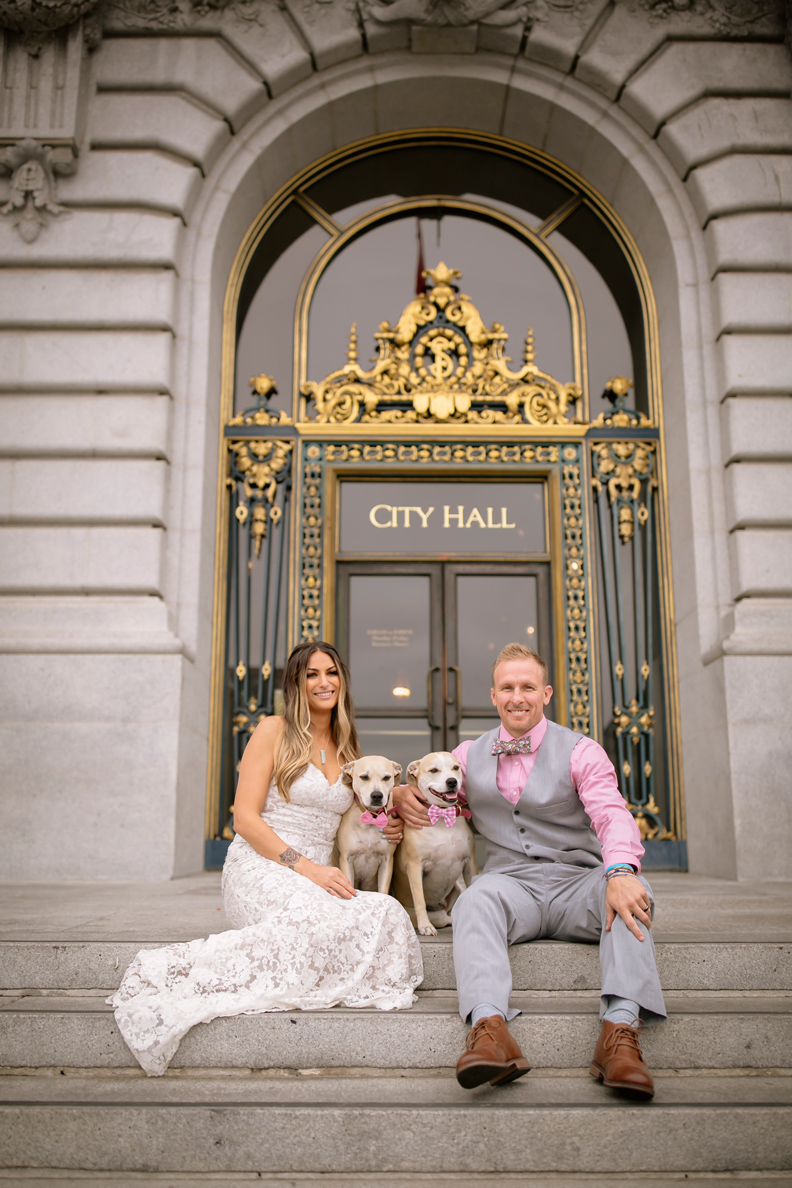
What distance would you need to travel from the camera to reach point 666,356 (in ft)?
30.4

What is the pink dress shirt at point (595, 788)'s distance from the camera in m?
3.68

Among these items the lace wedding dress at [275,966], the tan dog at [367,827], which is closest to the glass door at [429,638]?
the tan dog at [367,827]

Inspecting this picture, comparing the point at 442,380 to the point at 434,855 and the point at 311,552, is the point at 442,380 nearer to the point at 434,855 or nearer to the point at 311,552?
the point at 311,552

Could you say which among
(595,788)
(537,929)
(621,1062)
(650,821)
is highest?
(595,788)

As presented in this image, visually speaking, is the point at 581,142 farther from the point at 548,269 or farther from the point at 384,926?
the point at 384,926

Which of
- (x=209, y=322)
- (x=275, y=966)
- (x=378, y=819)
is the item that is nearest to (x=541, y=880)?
(x=378, y=819)

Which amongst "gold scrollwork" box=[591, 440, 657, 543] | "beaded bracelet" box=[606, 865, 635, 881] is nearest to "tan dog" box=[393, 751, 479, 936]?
"beaded bracelet" box=[606, 865, 635, 881]

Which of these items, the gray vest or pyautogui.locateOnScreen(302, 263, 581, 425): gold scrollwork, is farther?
pyautogui.locateOnScreen(302, 263, 581, 425): gold scrollwork

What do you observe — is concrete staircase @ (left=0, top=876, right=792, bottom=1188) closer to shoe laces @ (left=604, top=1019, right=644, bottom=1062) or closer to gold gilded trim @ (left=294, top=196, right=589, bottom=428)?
shoe laces @ (left=604, top=1019, right=644, bottom=1062)

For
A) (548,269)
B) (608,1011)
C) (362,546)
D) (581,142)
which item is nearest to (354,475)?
(362,546)

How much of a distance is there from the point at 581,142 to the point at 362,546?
4.82m

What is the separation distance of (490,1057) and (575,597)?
6.27 metres

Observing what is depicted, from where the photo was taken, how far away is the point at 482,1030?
126 inches

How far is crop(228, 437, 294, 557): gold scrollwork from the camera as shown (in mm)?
9125
